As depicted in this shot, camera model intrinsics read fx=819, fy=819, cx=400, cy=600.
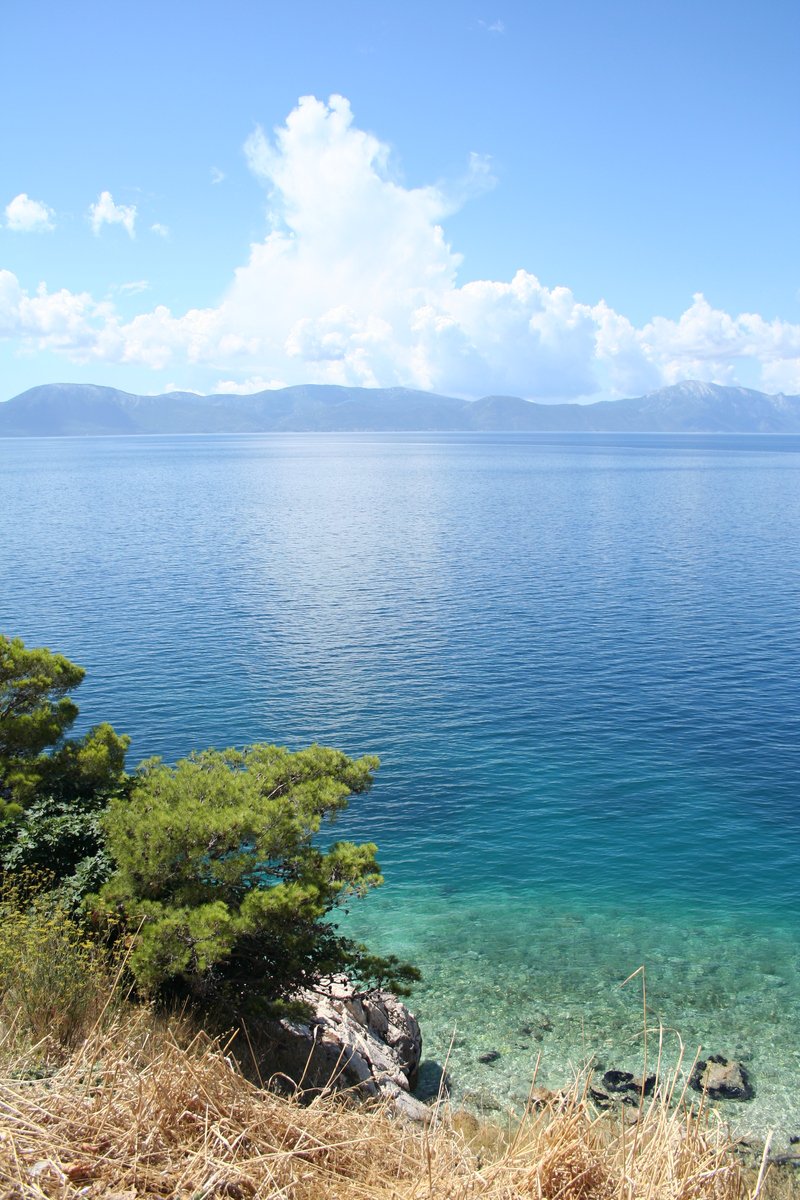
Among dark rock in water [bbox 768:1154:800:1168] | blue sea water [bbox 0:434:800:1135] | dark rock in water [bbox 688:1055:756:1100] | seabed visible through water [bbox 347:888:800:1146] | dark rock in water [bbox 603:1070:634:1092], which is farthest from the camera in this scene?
blue sea water [bbox 0:434:800:1135]

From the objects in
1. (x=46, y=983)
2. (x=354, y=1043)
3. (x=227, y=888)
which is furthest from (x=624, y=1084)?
(x=46, y=983)

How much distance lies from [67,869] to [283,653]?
45.1 meters

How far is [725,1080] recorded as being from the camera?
26.9 meters

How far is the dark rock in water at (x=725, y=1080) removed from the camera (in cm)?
2631

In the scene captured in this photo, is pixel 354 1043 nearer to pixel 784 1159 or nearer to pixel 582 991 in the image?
pixel 582 991

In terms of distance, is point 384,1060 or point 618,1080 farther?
point 618,1080

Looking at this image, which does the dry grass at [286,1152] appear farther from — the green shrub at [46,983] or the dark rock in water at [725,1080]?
the dark rock in water at [725,1080]

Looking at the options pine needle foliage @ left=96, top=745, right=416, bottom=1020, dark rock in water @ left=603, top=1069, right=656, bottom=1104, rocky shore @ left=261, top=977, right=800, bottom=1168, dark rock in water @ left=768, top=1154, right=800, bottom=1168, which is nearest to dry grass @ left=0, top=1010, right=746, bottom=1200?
pine needle foliage @ left=96, top=745, right=416, bottom=1020

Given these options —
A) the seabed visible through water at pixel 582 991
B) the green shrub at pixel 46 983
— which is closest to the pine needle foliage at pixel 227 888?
the green shrub at pixel 46 983

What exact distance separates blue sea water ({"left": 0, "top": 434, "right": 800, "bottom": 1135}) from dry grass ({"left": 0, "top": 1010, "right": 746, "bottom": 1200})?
1.88m

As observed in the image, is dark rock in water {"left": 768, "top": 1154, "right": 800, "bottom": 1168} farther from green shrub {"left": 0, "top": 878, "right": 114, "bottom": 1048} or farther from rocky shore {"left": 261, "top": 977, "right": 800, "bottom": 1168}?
green shrub {"left": 0, "top": 878, "right": 114, "bottom": 1048}

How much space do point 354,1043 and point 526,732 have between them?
109ft

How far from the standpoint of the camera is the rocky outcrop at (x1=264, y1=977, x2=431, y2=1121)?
22688mm

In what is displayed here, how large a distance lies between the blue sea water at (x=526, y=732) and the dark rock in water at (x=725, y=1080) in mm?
629
